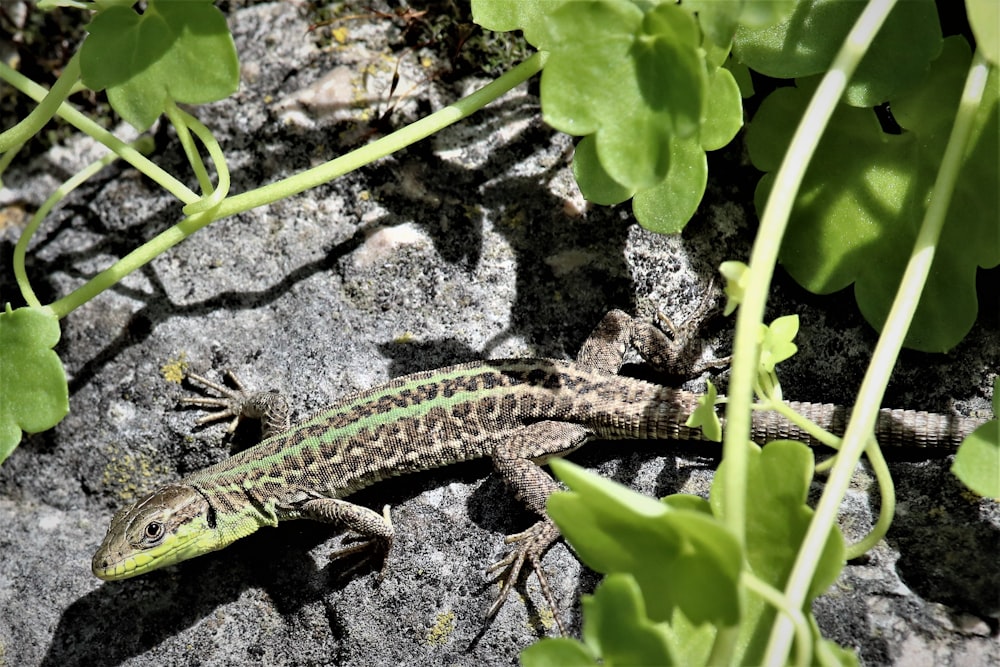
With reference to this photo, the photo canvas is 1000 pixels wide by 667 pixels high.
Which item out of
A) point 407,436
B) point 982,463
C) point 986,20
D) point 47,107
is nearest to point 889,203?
point 986,20

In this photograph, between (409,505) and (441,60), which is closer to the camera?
(409,505)

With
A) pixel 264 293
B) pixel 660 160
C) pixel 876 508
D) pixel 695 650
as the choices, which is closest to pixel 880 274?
pixel 876 508

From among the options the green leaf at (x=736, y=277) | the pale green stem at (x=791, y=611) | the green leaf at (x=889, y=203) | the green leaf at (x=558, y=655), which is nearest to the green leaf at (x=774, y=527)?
the pale green stem at (x=791, y=611)

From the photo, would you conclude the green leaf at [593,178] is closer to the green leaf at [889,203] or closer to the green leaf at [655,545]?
the green leaf at [889,203]

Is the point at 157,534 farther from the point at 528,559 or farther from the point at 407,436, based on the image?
the point at 528,559

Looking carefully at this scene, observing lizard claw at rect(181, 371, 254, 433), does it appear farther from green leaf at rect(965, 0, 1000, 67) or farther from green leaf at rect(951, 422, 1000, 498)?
green leaf at rect(965, 0, 1000, 67)

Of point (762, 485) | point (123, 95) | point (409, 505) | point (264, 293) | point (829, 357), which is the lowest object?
point (409, 505)

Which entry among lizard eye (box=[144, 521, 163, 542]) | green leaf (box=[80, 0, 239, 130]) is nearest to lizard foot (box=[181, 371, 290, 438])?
lizard eye (box=[144, 521, 163, 542])

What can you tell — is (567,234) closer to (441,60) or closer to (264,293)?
(441,60)
